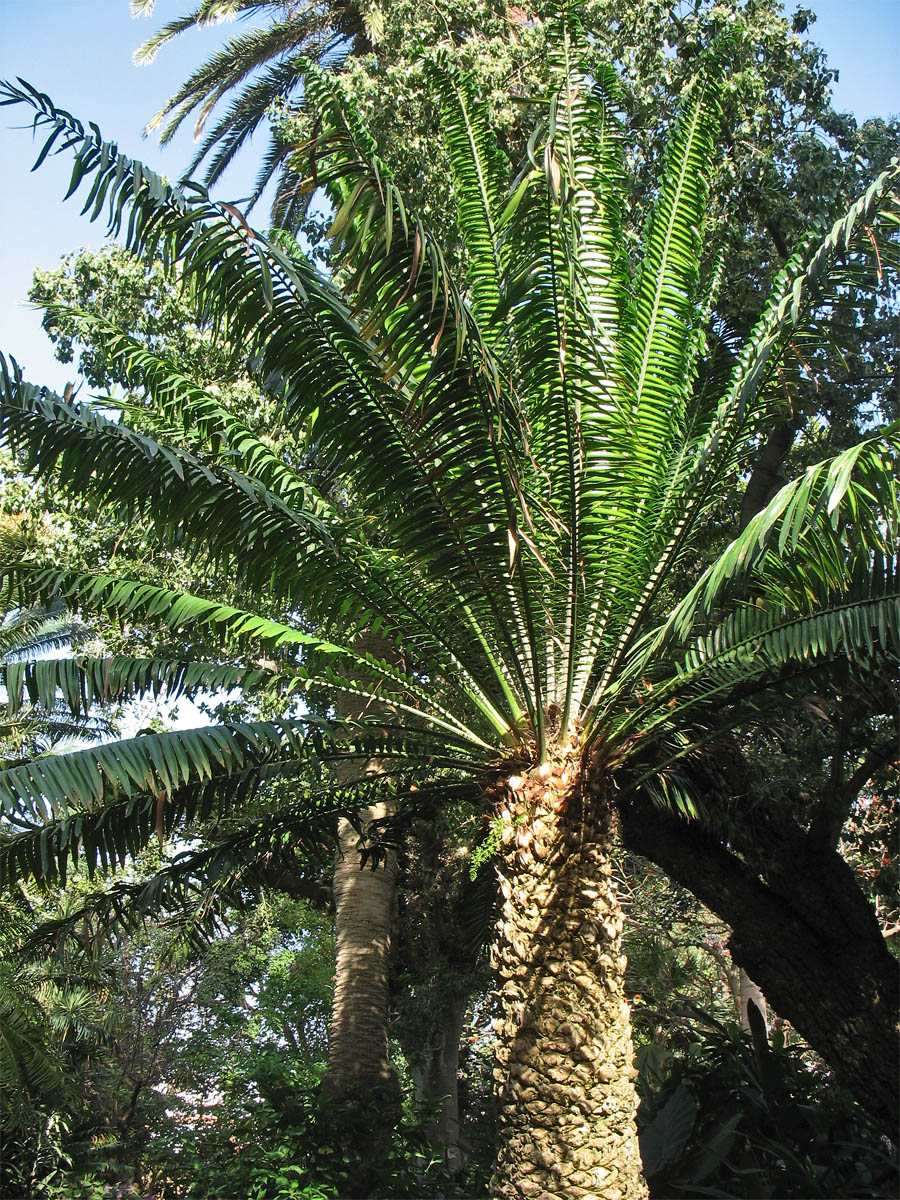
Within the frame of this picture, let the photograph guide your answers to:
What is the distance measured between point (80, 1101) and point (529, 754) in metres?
11.4

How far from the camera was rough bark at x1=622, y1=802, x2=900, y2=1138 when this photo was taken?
6984 mm

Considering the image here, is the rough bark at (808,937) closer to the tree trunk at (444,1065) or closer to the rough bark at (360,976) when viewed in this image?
the rough bark at (360,976)

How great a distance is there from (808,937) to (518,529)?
178 inches

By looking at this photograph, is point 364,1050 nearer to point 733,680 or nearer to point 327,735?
point 327,735

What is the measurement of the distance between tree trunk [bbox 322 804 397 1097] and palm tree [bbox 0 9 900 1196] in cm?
371

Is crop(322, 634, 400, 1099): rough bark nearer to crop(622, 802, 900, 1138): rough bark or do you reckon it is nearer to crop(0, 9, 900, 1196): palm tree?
crop(622, 802, 900, 1138): rough bark

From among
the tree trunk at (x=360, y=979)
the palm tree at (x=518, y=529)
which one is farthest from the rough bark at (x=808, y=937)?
the tree trunk at (x=360, y=979)

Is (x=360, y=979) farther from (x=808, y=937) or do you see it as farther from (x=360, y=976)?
(x=808, y=937)

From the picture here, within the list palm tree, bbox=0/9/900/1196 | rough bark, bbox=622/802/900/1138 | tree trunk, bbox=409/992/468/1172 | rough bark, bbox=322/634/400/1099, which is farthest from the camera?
tree trunk, bbox=409/992/468/1172

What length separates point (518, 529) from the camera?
4855 millimetres

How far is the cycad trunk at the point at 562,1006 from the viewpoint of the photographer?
5172 mm

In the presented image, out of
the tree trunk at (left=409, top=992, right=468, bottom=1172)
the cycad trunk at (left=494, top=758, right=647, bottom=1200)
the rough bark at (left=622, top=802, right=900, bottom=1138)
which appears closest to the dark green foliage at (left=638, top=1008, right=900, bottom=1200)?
the rough bark at (left=622, top=802, right=900, bottom=1138)

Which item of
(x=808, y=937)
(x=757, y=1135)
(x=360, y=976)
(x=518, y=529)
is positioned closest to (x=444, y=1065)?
(x=360, y=976)

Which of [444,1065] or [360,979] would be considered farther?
[444,1065]
